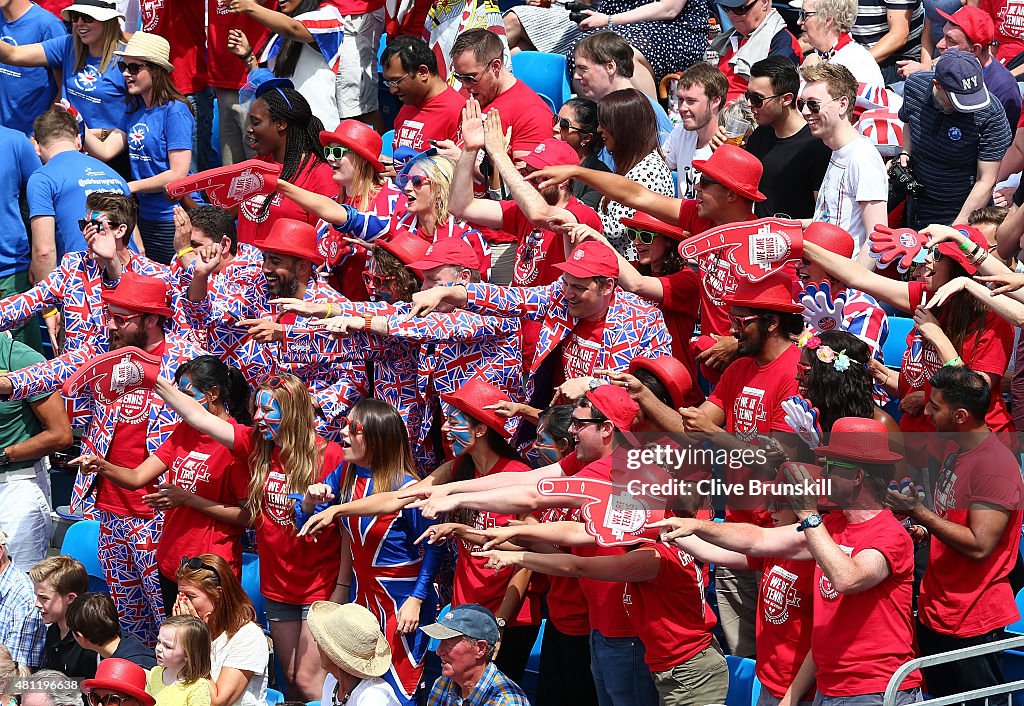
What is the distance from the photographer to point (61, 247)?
10156 mm

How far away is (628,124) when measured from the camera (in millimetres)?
7809

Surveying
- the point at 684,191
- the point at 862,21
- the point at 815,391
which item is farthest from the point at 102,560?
the point at 862,21

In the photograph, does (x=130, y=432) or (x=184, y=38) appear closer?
(x=130, y=432)

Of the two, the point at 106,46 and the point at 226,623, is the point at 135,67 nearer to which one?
the point at 106,46

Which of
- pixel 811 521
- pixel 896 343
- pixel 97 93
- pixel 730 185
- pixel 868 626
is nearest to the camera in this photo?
pixel 811 521

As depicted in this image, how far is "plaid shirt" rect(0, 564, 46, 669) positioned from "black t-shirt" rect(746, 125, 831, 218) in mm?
4210

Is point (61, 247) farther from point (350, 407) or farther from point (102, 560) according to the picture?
point (350, 407)

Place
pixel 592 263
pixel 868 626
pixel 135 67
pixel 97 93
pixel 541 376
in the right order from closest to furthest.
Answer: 1. pixel 868 626
2. pixel 592 263
3. pixel 541 376
4. pixel 135 67
5. pixel 97 93

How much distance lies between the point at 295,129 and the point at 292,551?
262cm

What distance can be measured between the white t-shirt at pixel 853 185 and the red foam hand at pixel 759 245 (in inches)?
42.3

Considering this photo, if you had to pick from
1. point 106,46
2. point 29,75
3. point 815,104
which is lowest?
point 29,75

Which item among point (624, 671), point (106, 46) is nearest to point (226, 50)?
point (106, 46)

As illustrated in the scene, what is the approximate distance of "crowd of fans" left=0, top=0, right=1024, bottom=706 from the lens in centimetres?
580

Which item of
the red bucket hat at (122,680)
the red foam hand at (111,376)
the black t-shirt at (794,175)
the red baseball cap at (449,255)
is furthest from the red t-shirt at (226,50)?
the red bucket hat at (122,680)
